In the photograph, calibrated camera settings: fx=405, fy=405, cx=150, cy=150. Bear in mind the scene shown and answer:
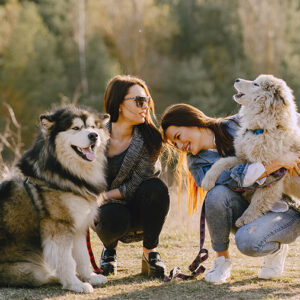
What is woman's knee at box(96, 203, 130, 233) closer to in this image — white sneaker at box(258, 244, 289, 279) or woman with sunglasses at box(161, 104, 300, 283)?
woman with sunglasses at box(161, 104, 300, 283)

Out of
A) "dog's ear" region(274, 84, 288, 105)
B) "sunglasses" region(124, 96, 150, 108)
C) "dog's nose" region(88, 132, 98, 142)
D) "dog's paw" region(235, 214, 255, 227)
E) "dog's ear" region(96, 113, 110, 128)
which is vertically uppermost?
"dog's ear" region(274, 84, 288, 105)

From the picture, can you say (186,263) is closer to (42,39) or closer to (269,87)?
(269,87)

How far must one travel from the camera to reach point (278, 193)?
2.99m

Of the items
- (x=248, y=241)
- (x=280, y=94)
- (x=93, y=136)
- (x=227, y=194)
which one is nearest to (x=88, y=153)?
(x=93, y=136)

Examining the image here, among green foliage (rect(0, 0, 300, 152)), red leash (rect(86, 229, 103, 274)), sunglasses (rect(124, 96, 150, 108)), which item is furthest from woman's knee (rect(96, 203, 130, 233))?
green foliage (rect(0, 0, 300, 152))

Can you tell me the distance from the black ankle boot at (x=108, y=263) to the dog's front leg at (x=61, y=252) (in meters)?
0.52

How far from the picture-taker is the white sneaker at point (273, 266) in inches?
123

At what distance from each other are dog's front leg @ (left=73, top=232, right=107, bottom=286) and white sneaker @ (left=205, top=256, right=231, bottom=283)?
0.80m

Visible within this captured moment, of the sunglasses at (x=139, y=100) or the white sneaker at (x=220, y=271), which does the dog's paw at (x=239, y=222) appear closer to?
the white sneaker at (x=220, y=271)

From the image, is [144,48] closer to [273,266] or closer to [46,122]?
[46,122]

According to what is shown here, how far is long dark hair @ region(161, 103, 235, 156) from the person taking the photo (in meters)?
3.31

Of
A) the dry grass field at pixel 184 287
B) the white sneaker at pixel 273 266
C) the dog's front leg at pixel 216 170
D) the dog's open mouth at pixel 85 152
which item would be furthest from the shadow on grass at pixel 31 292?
the white sneaker at pixel 273 266

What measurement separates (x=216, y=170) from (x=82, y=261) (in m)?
1.24

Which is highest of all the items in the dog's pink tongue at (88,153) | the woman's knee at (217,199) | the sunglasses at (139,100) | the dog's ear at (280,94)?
the dog's ear at (280,94)
